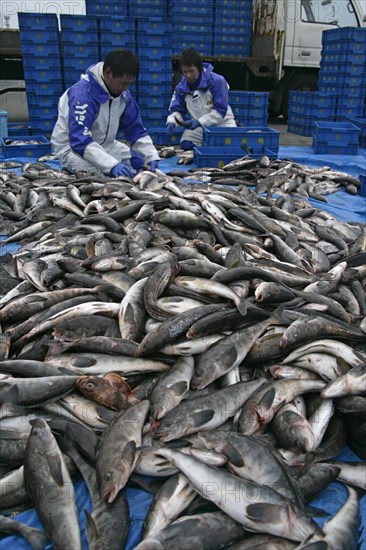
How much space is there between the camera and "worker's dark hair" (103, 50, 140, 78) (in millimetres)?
5469

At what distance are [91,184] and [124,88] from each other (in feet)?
5.34

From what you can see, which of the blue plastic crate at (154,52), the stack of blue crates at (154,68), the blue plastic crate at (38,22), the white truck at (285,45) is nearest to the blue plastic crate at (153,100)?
the stack of blue crates at (154,68)

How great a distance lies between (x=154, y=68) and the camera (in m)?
10.4

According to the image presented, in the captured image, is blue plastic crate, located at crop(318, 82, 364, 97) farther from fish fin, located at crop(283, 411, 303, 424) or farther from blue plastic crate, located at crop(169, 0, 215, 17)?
fish fin, located at crop(283, 411, 303, 424)

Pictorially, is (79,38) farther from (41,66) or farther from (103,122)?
(103,122)

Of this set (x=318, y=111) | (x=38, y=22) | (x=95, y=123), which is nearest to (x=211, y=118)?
(x=95, y=123)

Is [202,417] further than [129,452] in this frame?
Yes

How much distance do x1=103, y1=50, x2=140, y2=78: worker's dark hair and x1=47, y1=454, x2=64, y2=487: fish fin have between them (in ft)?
15.7

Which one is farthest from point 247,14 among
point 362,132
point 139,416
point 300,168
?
point 139,416

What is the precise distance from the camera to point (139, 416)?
2.12 m

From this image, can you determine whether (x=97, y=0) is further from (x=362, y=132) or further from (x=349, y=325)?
(x=349, y=325)

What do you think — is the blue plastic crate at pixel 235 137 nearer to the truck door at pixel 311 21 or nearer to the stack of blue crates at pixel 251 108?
the stack of blue crates at pixel 251 108

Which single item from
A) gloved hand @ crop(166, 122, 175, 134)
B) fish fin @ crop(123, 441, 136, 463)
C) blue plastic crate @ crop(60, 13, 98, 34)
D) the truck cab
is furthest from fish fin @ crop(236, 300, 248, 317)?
the truck cab

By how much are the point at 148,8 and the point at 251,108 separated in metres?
5.33
